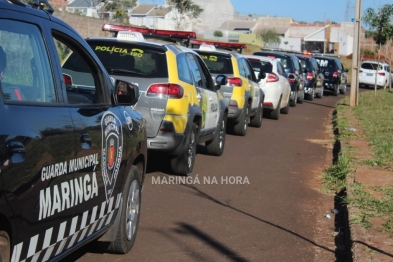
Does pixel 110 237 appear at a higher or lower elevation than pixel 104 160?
lower

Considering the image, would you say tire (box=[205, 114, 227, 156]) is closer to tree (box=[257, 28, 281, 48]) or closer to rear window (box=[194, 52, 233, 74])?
rear window (box=[194, 52, 233, 74])

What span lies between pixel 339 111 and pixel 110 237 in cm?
1678

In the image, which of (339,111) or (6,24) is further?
(339,111)

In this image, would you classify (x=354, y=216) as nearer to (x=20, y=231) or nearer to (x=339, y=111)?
(x=20, y=231)

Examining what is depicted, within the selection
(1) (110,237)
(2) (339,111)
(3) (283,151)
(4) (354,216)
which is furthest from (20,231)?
(2) (339,111)

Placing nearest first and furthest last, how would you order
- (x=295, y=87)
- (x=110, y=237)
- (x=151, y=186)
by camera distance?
(x=110, y=237) < (x=151, y=186) < (x=295, y=87)

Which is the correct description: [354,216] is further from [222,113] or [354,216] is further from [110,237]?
[222,113]

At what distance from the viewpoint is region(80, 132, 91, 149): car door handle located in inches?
175

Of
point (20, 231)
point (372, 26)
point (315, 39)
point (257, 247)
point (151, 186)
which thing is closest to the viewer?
point (20, 231)

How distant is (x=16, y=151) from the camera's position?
353 centimetres

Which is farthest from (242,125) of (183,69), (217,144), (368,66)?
(368,66)

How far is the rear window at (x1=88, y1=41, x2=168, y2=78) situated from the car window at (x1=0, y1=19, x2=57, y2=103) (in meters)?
4.54

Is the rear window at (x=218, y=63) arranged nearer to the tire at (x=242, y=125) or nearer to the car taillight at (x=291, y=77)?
the tire at (x=242, y=125)

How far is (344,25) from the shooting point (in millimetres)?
92375
